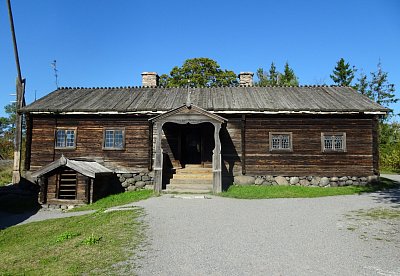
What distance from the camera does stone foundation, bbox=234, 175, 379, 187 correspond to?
15258 millimetres

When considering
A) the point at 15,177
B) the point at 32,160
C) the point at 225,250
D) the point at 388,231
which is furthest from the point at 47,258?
the point at 15,177

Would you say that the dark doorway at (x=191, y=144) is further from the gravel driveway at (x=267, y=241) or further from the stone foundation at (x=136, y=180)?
the gravel driveway at (x=267, y=241)

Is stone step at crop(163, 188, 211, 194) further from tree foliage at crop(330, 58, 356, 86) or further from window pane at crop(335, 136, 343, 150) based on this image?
tree foliage at crop(330, 58, 356, 86)

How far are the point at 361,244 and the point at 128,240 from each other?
4.89m

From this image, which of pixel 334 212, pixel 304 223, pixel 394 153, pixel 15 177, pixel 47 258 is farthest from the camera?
pixel 394 153

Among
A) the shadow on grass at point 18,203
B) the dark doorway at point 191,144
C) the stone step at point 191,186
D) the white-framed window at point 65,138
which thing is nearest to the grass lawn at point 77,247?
the shadow on grass at point 18,203

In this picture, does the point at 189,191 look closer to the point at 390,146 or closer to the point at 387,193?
the point at 387,193

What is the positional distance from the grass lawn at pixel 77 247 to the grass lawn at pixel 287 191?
5126 mm

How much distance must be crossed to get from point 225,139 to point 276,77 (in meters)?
33.8

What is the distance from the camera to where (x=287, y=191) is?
542 inches

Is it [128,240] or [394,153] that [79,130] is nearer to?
[128,240]

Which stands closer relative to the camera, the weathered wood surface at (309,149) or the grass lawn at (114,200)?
the grass lawn at (114,200)

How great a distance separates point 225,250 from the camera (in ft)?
19.3

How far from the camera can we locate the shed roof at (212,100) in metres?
15.6
